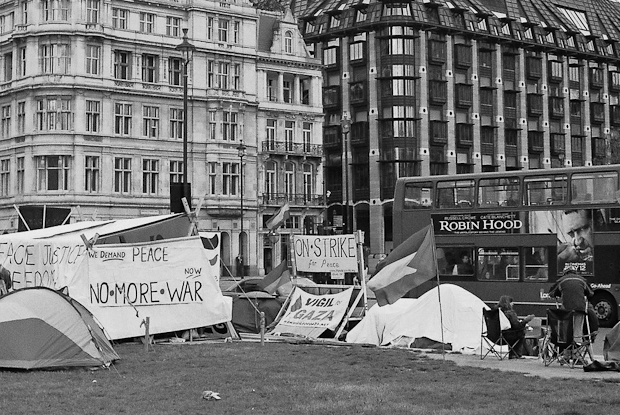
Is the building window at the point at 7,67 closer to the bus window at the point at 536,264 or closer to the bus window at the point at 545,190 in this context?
the bus window at the point at 545,190

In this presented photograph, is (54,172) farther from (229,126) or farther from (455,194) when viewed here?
(455,194)

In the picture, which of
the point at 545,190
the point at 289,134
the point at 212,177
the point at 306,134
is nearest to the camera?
the point at 545,190

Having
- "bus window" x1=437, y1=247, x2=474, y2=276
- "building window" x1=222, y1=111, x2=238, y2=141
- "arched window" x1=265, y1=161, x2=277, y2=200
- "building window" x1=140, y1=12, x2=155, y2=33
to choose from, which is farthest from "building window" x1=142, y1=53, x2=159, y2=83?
"bus window" x1=437, y1=247, x2=474, y2=276

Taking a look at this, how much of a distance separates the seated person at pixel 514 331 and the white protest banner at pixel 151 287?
21.5 ft

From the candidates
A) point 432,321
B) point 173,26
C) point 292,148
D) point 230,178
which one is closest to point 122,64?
point 173,26

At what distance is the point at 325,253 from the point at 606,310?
8.71m

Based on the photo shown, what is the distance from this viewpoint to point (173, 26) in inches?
2712

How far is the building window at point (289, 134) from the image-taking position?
74.8 m

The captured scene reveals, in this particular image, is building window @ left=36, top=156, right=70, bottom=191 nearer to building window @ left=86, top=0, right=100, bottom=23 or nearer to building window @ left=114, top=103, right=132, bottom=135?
building window @ left=114, top=103, right=132, bottom=135

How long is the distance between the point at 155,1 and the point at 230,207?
14012 millimetres

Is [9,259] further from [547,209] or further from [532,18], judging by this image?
[532,18]

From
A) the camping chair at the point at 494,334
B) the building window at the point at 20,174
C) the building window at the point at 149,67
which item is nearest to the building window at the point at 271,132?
the building window at the point at 149,67

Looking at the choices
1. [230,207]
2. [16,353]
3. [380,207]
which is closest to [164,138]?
[230,207]

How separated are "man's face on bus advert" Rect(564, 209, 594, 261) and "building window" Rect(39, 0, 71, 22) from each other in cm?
4311
